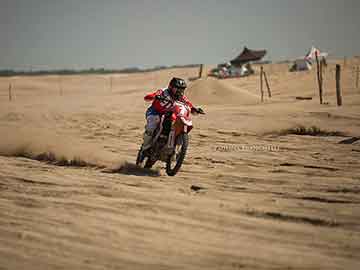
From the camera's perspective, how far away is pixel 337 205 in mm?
4488

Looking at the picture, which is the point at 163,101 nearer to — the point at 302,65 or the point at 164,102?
the point at 164,102

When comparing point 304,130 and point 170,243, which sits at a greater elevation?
point 304,130

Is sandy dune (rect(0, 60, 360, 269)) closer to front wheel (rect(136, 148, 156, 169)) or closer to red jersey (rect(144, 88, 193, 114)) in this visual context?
front wheel (rect(136, 148, 156, 169))

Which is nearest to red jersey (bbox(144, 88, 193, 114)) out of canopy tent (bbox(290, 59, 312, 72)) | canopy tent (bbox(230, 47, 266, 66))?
canopy tent (bbox(290, 59, 312, 72))

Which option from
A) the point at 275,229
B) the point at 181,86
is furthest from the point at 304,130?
the point at 275,229

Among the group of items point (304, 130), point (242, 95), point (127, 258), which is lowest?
point (127, 258)

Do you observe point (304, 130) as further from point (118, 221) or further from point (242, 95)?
point (242, 95)

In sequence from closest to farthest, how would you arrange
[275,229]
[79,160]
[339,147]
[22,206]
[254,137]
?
1. [275,229]
2. [22,206]
3. [79,160]
4. [339,147]
5. [254,137]

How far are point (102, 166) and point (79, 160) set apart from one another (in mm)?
494

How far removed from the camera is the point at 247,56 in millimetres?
49344

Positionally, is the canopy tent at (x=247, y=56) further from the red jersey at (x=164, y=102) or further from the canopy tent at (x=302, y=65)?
the red jersey at (x=164, y=102)

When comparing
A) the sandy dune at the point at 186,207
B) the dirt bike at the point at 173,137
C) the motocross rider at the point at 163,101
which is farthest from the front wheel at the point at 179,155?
the motocross rider at the point at 163,101

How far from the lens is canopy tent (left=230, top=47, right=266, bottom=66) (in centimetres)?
4909

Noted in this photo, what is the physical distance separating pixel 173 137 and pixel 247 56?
4477 cm
